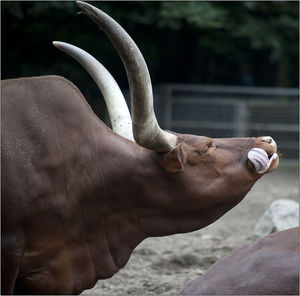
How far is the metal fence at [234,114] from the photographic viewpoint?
555 inches

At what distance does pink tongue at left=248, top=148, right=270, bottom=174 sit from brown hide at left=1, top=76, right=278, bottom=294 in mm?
51

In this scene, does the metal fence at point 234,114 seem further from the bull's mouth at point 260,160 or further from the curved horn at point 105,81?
the bull's mouth at point 260,160

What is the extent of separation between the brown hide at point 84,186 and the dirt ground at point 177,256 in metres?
1.30

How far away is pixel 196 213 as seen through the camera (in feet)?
11.5

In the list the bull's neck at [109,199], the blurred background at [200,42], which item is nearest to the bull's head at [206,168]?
the bull's neck at [109,199]

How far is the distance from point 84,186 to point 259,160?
2.96 feet

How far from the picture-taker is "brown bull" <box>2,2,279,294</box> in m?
3.22

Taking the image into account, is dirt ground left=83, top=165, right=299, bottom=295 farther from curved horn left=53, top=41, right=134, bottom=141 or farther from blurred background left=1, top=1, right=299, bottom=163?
blurred background left=1, top=1, right=299, bottom=163

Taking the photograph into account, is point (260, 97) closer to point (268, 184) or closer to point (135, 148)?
point (268, 184)

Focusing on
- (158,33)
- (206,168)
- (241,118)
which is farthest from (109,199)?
(158,33)

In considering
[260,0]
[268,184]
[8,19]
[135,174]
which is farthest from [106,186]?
[260,0]

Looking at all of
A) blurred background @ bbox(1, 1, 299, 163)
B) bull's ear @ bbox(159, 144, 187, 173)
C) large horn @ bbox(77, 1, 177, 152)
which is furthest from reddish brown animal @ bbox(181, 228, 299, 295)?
blurred background @ bbox(1, 1, 299, 163)

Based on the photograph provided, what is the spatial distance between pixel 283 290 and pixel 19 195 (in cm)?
141

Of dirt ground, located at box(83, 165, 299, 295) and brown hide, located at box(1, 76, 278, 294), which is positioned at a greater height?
brown hide, located at box(1, 76, 278, 294)
